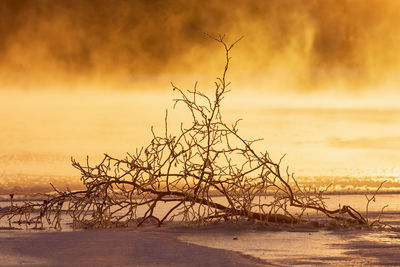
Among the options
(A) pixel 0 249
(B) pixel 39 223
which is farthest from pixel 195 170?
(A) pixel 0 249

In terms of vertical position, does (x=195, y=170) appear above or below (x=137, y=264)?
above

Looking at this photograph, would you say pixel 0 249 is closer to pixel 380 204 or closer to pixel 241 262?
pixel 241 262

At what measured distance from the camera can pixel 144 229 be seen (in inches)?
298

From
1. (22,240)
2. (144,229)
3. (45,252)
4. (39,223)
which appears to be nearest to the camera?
(45,252)

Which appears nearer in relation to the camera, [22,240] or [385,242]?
[22,240]

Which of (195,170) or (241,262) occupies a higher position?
(195,170)

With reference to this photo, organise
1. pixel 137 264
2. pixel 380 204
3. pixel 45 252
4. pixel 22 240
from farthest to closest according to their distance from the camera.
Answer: pixel 380 204, pixel 22 240, pixel 45 252, pixel 137 264

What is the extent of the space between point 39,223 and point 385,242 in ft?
11.7

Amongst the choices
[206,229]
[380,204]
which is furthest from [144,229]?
[380,204]

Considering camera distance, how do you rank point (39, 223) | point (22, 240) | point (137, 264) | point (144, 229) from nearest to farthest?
point (137, 264) < point (22, 240) < point (144, 229) < point (39, 223)

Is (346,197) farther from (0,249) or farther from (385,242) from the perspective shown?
(0,249)

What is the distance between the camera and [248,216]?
7.99 meters

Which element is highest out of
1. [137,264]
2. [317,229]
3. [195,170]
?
[195,170]

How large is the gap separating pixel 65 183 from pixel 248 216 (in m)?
5.83
